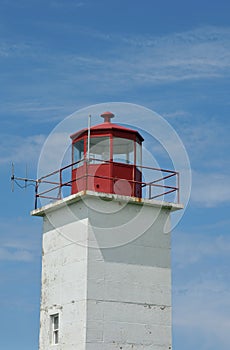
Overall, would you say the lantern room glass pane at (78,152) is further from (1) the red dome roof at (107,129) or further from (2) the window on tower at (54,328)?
(2) the window on tower at (54,328)

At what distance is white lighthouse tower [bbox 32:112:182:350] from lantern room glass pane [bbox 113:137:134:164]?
3 centimetres

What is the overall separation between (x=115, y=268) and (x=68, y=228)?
1.61 meters

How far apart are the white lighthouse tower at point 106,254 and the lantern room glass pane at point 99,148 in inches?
1.0

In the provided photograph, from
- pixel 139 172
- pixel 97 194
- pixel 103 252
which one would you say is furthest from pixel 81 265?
pixel 139 172

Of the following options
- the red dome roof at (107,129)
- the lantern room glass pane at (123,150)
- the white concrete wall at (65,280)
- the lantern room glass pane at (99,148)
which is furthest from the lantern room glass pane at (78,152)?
the white concrete wall at (65,280)

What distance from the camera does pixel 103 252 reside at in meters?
17.7

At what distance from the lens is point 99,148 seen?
1872 centimetres

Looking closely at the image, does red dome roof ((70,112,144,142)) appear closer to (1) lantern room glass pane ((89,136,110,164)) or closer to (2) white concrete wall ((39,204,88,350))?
(1) lantern room glass pane ((89,136,110,164))

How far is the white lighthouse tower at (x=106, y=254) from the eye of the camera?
57.2 feet

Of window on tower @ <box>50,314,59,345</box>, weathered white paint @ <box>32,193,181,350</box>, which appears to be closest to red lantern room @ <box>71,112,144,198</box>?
weathered white paint @ <box>32,193,181,350</box>

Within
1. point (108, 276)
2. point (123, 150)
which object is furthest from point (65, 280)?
point (123, 150)

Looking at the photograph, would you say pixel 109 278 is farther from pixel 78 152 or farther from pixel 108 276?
pixel 78 152

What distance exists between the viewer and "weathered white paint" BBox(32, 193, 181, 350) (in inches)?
683

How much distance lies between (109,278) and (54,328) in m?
2.06
